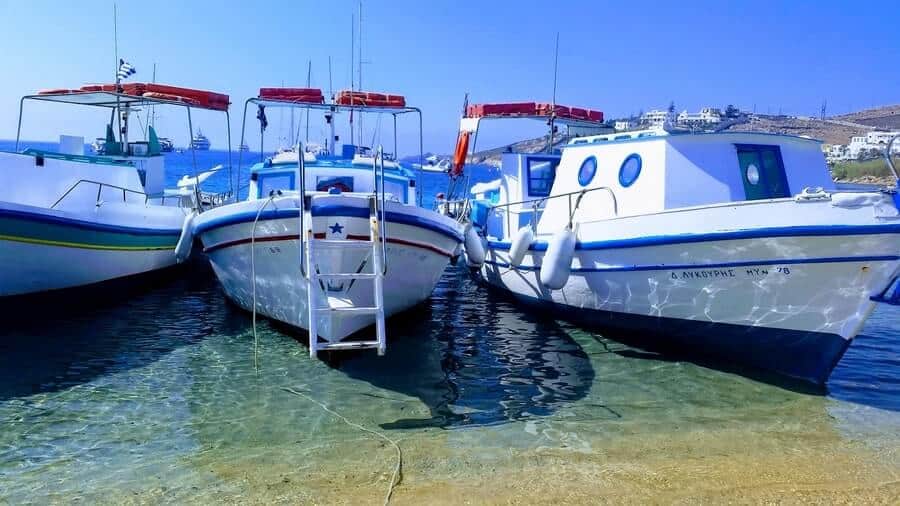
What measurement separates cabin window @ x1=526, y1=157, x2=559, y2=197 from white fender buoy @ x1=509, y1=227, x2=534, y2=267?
2.44m

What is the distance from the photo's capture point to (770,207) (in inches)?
315

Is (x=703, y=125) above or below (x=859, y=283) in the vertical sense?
above

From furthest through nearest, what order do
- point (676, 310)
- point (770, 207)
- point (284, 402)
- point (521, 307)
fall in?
1. point (521, 307)
2. point (676, 310)
3. point (770, 207)
4. point (284, 402)

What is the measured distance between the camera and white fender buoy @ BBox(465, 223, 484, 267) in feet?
41.5

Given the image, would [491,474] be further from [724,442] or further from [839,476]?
[839,476]

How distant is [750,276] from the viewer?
831 cm

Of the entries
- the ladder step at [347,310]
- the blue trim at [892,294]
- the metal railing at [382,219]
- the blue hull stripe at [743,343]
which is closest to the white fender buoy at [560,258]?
the blue hull stripe at [743,343]

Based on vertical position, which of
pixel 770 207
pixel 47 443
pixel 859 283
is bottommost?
pixel 47 443

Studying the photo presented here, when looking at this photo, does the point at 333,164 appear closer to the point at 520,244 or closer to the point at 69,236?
the point at 520,244

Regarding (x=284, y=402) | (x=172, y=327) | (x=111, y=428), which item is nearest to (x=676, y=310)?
(x=284, y=402)

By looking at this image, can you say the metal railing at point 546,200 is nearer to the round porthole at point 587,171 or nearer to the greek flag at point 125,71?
the round porthole at point 587,171

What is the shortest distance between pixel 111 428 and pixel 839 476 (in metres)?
6.63

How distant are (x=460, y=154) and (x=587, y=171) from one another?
517 centimetres

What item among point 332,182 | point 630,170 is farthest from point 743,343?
point 332,182
